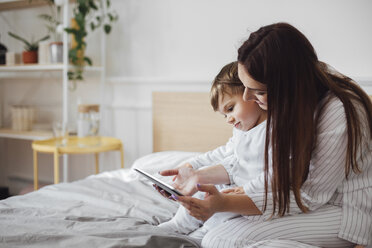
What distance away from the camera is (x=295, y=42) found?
874mm

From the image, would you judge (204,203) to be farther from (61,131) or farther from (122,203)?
(61,131)

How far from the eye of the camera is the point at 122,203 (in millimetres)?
1325

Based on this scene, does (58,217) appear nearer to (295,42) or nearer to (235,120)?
(235,120)

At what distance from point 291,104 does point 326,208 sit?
0.29m

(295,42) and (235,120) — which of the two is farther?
(235,120)

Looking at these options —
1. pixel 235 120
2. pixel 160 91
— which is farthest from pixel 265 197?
pixel 160 91

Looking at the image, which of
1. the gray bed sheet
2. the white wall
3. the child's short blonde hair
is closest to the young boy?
the child's short blonde hair

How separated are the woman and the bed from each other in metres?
0.17

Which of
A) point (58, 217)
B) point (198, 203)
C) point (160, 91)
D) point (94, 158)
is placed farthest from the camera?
point (94, 158)

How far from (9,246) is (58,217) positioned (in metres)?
0.24

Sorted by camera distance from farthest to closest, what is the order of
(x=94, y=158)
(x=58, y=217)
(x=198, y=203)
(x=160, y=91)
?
(x=94, y=158), (x=160, y=91), (x=58, y=217), (x=198, y=203)

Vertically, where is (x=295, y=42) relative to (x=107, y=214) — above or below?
above

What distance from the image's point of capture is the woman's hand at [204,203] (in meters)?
0.87

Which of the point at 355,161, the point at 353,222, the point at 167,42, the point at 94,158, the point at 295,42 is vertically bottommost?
the point at 94,158
